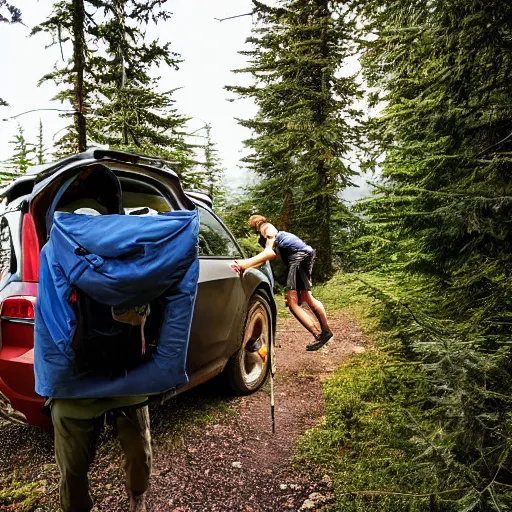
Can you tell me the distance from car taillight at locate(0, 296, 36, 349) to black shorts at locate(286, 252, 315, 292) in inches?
169

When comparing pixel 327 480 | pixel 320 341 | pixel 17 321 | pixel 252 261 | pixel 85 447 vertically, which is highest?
pixel 17 321

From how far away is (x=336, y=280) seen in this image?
12.9 m

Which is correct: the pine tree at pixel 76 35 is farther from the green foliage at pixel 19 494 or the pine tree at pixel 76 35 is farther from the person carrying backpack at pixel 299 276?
the green foliage at pixel 19 494

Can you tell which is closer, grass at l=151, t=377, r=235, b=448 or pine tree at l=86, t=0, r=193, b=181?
grass at l=151, t=377, r=235, b=448

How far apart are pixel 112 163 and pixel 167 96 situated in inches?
296

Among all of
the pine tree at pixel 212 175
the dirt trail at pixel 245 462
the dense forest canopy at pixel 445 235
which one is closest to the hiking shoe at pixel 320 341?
the dirt trail at pixel 245 462

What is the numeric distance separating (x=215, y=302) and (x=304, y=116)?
444 inches

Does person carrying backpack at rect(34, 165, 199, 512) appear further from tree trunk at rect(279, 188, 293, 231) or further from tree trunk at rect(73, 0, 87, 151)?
tree trunk at rect(279, 188, 293, 231)

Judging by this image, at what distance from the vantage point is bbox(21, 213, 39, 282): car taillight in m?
2.77

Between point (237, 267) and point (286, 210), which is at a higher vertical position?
point (237, 267)

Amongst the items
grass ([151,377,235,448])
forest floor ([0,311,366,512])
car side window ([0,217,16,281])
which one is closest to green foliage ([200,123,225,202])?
grass ([151,377,235,448])

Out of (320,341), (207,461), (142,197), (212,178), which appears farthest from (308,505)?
(212,178)

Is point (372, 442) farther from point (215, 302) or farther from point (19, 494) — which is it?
point (19, 494)

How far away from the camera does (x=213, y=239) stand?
440 centimetres
